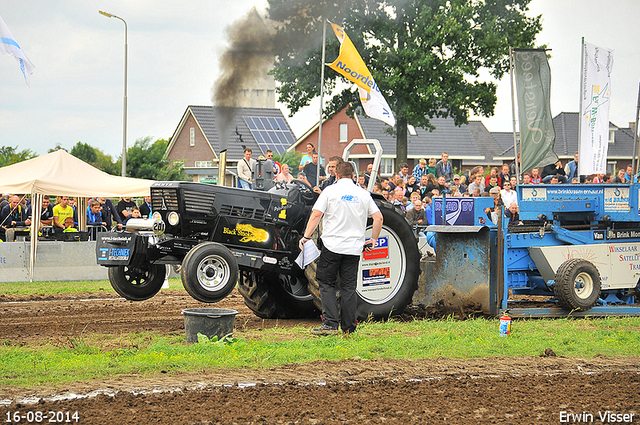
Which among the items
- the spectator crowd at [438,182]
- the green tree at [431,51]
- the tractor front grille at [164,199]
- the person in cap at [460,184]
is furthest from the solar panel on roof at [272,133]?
the tractor front grille at [164,199]

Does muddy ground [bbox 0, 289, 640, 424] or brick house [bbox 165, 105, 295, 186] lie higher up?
brick house [bbox 165, 105, 295, 186]

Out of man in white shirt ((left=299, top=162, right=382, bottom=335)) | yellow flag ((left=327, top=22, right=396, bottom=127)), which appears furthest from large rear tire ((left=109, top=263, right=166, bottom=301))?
yellow flag ((left=327, top=22, right=396, bottom=127))

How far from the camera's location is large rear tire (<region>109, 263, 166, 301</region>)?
876 centimetres

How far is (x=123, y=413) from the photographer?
16.1 feet

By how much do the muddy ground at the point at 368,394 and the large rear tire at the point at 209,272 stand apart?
194 centimetres

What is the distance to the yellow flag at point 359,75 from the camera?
13500 millimetres

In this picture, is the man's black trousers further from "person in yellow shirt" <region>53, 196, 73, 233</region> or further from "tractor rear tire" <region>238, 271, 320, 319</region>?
"person in yellow shirt" <region>53, 196, 73, 233</region>

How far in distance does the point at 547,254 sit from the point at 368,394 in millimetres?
4976

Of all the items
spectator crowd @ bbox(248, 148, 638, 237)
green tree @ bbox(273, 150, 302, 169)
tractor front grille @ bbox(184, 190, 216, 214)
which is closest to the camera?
tractor front grille @ bbox(184, 190, 216, 214)

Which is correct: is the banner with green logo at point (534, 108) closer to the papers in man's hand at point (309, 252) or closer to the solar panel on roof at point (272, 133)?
the papers in man's hand at point (309, 252)

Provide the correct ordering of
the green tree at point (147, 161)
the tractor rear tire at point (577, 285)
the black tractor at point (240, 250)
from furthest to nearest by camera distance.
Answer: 1. the green tree at point (147, 161)
2. the tractor rear tire at point (577, 285)
3. the black tractor at point (240, 250)

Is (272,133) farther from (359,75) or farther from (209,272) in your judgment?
(209,272)

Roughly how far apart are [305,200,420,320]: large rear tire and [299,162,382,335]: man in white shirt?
121 cm

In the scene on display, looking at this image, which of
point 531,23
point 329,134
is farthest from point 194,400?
point 329,134
